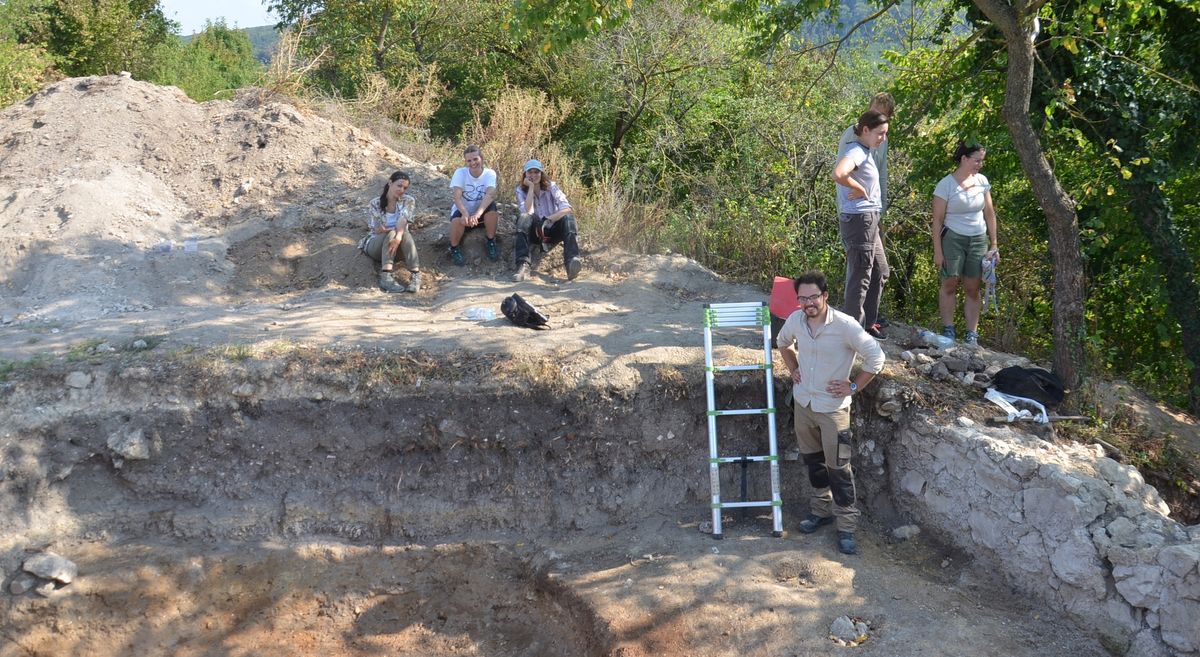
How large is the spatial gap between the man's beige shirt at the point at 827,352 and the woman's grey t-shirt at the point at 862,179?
1.09 metres

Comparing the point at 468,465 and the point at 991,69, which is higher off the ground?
the point at 991,69

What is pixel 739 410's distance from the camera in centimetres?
630

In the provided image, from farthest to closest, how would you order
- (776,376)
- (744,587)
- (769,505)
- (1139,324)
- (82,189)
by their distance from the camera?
(82,189)
(1139,324)
(776,376)
(769,505)
(744,587)

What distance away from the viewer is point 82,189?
30.5 feet

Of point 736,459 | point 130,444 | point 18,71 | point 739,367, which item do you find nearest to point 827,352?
point 739,367

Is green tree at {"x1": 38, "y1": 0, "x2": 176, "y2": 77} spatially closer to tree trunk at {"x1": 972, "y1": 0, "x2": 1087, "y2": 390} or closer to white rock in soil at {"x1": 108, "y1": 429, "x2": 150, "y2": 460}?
white rock in soil at {"x1": 108, "y1": 429, "x2": 150, "y2": 460}

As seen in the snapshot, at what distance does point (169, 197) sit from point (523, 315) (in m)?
5.02

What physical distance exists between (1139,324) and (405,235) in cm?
699

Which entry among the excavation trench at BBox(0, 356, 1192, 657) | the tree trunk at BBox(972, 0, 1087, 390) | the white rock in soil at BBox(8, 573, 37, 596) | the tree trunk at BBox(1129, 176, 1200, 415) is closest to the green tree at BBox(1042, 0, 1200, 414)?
the tree trunk at BBox(1129, 176, 1200, 415)

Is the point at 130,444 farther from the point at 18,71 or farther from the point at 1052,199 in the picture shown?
the point at 18,71

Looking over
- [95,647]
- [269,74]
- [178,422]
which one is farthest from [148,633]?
[269,74]

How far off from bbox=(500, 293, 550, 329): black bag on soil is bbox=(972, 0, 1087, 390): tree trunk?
3.71 meters

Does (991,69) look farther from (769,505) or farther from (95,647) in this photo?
(95,647)

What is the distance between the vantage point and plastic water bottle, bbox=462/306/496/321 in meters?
7.44
